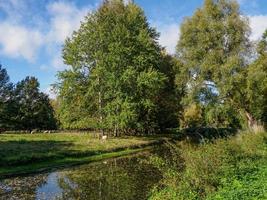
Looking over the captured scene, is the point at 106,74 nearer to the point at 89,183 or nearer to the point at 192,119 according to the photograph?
the point at 89,183

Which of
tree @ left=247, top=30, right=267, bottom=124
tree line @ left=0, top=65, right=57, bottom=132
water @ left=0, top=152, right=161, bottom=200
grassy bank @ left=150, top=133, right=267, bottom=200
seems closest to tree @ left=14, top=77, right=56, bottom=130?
tree line @ left=0, top=65, right=57, bottom=132

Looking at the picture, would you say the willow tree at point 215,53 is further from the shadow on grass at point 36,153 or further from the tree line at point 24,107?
the tree line at point 24,107

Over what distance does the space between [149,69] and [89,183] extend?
33684 mm

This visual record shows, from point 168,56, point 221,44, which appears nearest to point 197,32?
point 221,44

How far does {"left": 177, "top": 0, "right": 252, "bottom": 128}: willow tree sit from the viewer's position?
54844 millimetres

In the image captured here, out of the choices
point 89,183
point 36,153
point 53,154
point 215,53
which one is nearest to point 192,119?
point 215,53

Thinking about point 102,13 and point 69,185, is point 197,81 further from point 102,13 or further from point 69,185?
point 69,185

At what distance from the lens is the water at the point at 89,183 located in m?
23.9

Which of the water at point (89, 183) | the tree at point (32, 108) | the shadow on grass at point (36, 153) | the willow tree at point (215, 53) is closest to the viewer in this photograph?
the water at point (89, 183)

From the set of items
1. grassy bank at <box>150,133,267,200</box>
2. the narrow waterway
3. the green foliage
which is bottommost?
the narrow waterway

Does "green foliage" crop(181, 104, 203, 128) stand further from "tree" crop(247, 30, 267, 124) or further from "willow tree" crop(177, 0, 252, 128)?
"willow tree" crop(177, 0, 252, 128)

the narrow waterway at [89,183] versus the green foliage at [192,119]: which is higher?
the green foliage at [192,119]

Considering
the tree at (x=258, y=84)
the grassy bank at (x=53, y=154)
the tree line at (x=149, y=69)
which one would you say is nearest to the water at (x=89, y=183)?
the grassy bank at (x=53, y=154)

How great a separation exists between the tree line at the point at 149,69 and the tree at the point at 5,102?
120 ft
